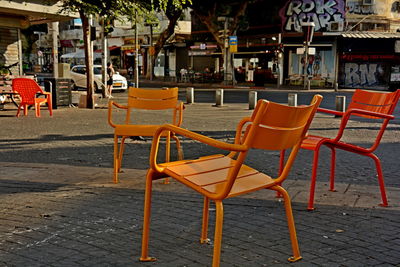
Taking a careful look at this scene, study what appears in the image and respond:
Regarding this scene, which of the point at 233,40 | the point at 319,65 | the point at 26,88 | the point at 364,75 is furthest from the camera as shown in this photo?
the point at 319,65

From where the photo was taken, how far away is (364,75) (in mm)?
33562

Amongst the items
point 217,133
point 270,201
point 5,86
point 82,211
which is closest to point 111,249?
point 82,211

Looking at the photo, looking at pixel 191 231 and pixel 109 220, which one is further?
pixel 109 220

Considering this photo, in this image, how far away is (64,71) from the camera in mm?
16016

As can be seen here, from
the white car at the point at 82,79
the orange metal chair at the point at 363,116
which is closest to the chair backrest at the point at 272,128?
the orange metal chair at the point at 363,116

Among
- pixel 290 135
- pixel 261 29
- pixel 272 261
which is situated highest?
pixel 261 29

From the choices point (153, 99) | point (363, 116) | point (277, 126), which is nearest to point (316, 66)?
point (153, 99)

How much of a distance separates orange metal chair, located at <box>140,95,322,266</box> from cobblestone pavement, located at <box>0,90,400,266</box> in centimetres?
27

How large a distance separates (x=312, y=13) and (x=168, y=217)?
3321cm

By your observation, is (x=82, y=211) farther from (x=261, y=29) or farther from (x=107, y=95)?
(x=261, y=29)

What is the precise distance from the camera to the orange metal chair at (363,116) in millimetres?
4477

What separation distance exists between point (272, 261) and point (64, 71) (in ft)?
46.2

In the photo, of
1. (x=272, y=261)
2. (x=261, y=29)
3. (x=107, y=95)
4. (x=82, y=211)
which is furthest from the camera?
(x=261, y=29)

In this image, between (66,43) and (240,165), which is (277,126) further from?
(66,43)
